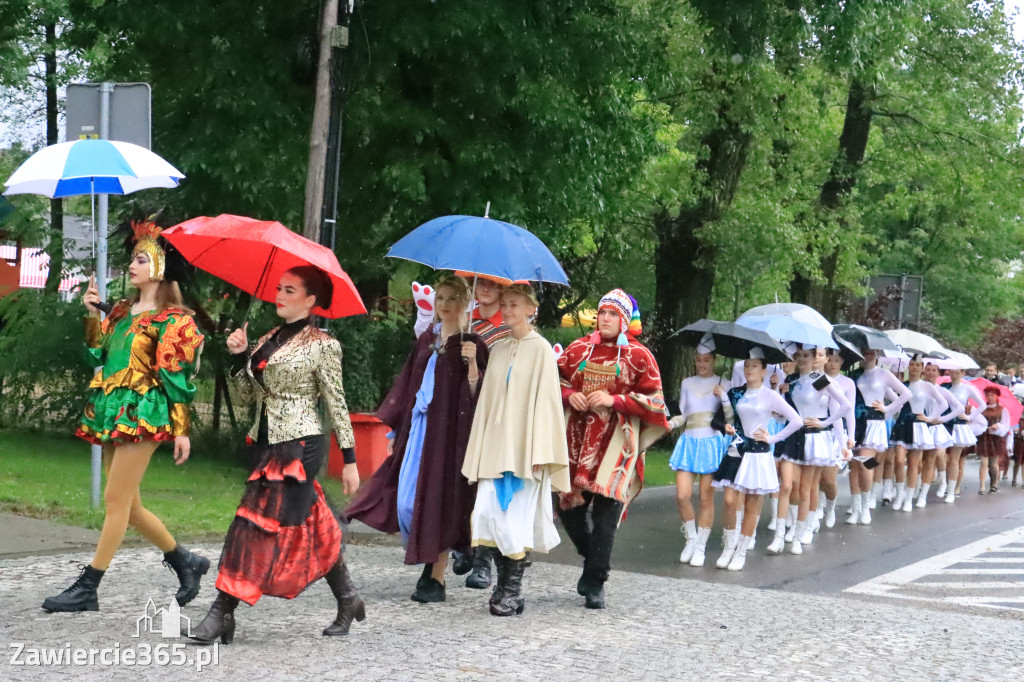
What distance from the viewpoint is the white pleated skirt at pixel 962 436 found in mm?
17469

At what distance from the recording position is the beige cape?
744 cm

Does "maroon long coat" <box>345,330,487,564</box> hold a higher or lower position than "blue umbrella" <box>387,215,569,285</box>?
lower

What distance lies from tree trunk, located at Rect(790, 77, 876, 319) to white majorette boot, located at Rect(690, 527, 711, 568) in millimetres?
12532

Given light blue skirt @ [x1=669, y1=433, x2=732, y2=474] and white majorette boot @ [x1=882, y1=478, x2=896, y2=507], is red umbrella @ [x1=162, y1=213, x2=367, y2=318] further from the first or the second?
white majorette boot @ [x1=882, y1=478, x2=896, y2=507]

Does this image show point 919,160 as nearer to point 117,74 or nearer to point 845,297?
point 845,297

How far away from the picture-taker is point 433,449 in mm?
7863

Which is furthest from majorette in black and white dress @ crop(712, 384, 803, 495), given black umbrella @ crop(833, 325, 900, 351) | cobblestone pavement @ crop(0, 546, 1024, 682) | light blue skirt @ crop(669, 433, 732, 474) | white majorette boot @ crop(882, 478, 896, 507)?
white majorette boot @ crop(882, 478, 896, 507)

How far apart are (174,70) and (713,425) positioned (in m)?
6.81

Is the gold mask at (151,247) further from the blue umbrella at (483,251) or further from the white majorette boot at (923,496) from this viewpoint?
the white majorette boot at (923,496)

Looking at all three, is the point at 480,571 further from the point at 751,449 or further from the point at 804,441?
the point at 804,441

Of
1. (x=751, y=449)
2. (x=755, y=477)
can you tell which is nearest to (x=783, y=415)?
(x=751, y=449)

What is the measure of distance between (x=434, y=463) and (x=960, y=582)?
15.7 ft

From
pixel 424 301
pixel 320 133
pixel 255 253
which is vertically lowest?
pixel 424 301

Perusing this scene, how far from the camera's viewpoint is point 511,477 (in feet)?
24.6
